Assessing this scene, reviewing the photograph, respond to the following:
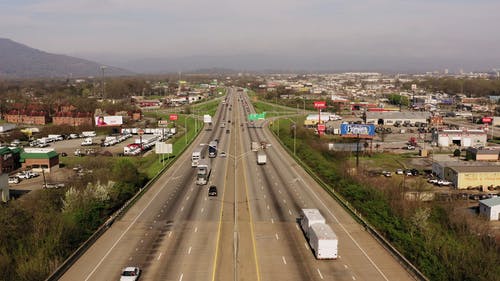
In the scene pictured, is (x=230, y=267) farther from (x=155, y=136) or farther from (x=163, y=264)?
(x=155, y=136)

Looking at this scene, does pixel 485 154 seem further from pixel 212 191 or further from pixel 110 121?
pixel 110 121

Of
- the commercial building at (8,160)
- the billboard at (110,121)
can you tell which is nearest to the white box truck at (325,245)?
the commercial building at (8,160)

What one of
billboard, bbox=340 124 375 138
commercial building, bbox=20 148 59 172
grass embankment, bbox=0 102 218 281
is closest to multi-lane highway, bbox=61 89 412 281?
grass embankment, bbox=0 102 218 281

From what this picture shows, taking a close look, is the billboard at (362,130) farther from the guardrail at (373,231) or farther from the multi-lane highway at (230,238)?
the multi-lane highway at (230,238)

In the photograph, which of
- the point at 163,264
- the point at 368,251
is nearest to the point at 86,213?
the point at 163,264

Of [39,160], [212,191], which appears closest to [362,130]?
[212,191]
